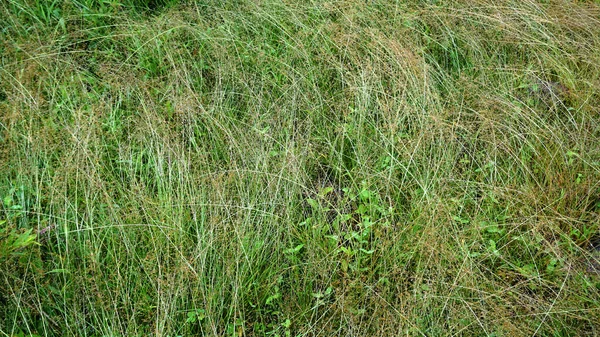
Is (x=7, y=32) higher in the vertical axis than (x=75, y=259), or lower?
higher

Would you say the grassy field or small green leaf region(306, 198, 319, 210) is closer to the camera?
the grassy field

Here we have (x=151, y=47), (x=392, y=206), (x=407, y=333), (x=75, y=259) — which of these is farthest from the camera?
(x=151, y=47)

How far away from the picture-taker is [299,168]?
2398 millimetres

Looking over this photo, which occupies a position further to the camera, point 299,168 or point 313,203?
point 299,168

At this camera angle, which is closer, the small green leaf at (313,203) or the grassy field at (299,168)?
the grassy field at (299,168)

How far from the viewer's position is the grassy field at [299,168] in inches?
80.1

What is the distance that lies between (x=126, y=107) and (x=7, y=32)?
0.85m

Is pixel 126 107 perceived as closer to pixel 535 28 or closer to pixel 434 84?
pixel 434 84

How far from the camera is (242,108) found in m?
2.83

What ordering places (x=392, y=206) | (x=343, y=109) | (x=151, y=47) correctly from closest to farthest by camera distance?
1. (x=392, y=206)
2. (x=343, y=109)
3. (x=151, y=47)

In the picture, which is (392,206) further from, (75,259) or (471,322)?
(75,259)

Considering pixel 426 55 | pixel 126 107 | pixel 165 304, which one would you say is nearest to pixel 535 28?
pixel 426 55

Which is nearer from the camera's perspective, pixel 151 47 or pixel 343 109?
pixel 343 109

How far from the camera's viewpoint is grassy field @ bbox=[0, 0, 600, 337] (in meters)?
2.04
